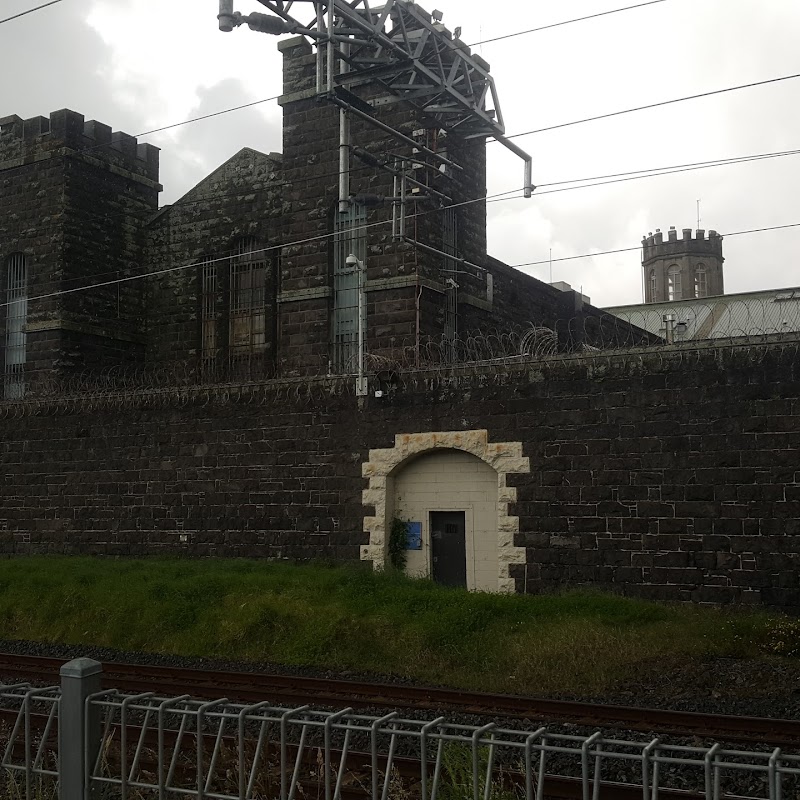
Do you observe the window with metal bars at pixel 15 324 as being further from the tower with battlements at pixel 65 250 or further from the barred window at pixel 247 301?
the barred window at pixel 247 301

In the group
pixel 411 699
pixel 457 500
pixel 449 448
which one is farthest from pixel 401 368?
pixel 411 699

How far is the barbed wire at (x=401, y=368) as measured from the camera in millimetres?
12609

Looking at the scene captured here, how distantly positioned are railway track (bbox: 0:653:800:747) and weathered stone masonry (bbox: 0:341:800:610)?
387 cm

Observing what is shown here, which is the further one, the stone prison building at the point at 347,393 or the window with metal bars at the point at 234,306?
the window with metal bars at the point at 234,306

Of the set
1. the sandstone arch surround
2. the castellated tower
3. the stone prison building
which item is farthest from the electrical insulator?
the castellated tower

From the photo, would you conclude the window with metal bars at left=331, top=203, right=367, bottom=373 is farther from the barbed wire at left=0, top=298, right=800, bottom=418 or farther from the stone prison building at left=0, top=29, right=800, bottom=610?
the barbed wire at left=0, top=298, right=800, bottom=418

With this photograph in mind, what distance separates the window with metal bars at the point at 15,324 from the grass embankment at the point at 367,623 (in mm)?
9458

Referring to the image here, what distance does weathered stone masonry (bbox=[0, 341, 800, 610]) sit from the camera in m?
12.0

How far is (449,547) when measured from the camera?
48.3 feet

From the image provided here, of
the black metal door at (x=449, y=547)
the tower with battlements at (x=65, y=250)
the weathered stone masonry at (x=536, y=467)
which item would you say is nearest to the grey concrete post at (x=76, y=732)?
the weathered stone masonry at (x=536, y=467)

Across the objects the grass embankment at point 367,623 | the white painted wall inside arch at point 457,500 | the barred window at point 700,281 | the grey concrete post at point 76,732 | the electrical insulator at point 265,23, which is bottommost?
the grass embankment at point 367,623

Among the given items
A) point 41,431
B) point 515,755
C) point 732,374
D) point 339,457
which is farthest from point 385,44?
point 515,755

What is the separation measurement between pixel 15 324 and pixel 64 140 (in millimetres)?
5222

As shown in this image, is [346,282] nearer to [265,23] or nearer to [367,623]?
[265,23]
